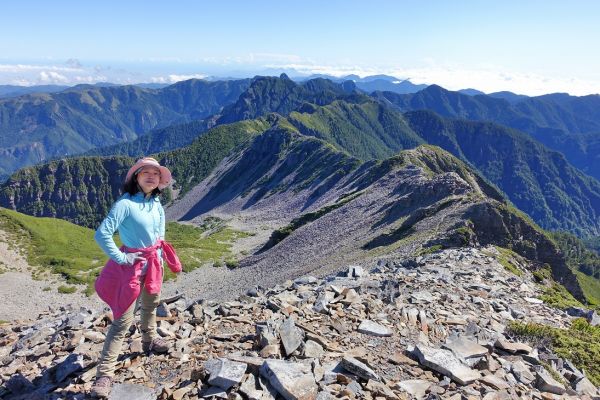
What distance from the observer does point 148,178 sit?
418 inches

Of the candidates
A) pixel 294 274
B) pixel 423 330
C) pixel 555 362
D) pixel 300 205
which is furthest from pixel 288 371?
pixel 300 205

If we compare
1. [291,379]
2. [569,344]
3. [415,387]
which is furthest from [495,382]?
[569,344]

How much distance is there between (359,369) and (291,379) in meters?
1.91

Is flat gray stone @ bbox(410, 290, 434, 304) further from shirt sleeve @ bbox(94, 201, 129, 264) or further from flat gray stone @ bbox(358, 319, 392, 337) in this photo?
shirt sleeve @ bbox(94, 201, 129, 264)

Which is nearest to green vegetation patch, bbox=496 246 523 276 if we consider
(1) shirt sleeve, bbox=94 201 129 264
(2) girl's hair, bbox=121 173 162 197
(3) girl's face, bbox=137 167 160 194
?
(3) girl's face, bbox=137 167 160 194

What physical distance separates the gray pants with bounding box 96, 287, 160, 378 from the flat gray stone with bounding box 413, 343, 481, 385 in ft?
25.3

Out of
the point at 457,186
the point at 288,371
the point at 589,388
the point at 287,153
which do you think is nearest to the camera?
the point at 288,371

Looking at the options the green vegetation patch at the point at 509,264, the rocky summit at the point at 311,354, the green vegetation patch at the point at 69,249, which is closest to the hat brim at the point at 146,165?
the rocky summit at the point at 311,354

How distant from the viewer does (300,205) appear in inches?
5625

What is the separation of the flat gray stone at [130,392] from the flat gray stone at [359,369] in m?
4.67

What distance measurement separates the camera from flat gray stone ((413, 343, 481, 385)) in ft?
34.7

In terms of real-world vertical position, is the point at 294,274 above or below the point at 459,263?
below

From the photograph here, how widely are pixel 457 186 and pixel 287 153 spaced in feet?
432

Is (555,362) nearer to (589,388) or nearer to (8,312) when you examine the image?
(589,388)
